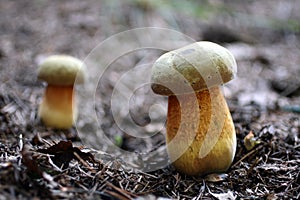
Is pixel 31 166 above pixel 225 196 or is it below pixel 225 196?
above

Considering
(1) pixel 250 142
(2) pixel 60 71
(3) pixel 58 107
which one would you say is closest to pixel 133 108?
(3) pixel 58 107

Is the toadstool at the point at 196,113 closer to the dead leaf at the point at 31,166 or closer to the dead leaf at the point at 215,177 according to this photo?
the dead leaf at the point at 215,177

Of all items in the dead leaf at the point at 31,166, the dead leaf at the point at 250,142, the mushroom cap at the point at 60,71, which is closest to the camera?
the dead leaf at the point at 31,166

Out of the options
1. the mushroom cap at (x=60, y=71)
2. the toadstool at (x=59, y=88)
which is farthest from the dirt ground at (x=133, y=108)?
the mushroom cap at (x=60, y=71)

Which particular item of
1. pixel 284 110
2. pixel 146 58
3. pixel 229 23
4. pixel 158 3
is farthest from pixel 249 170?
pixel 229 23

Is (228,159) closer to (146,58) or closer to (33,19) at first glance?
→ (146,58)

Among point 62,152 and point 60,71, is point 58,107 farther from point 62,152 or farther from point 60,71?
point 62,152
